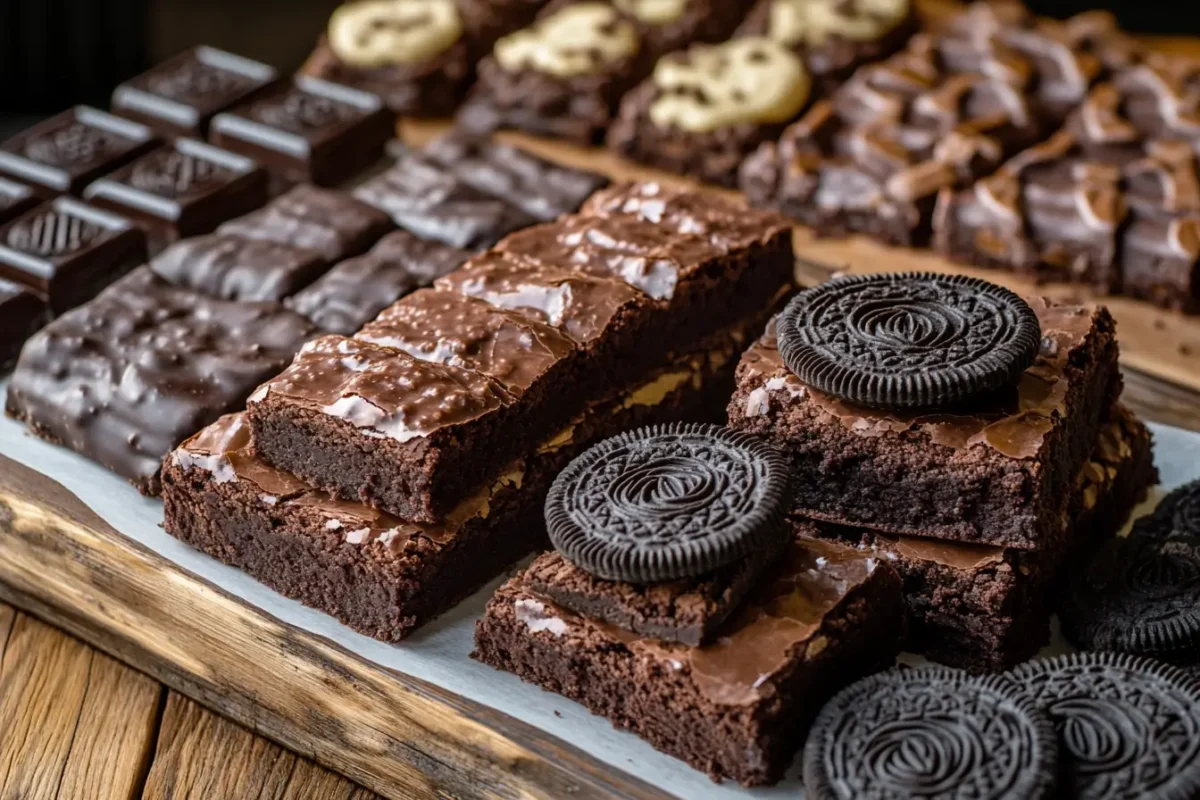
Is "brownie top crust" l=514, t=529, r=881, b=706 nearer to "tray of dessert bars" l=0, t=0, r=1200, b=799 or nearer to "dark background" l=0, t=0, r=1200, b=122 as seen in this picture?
"tray of dessert bars" l=0, t=0, r=1200, b=799

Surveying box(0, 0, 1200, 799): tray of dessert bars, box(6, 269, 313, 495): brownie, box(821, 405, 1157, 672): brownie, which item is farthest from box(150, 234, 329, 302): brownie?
box(821, 405, 1157, 672): brownie

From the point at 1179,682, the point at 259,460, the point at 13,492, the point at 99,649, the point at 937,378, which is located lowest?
the point at 99,649

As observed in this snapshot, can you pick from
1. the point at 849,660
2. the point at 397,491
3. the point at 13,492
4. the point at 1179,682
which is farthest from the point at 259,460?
the point at 1179,682

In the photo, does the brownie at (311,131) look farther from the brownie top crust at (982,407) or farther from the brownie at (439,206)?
the brownie top crust at (982,407)

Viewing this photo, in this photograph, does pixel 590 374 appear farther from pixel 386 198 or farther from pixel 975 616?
pixel 386 198

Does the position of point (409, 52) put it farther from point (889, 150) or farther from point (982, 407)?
point (982, 407)

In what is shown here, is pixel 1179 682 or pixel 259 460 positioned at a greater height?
pixel 1179 682

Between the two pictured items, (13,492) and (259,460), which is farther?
(13,492)

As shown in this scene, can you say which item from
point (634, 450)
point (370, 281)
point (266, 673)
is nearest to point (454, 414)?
point (634, 450)
